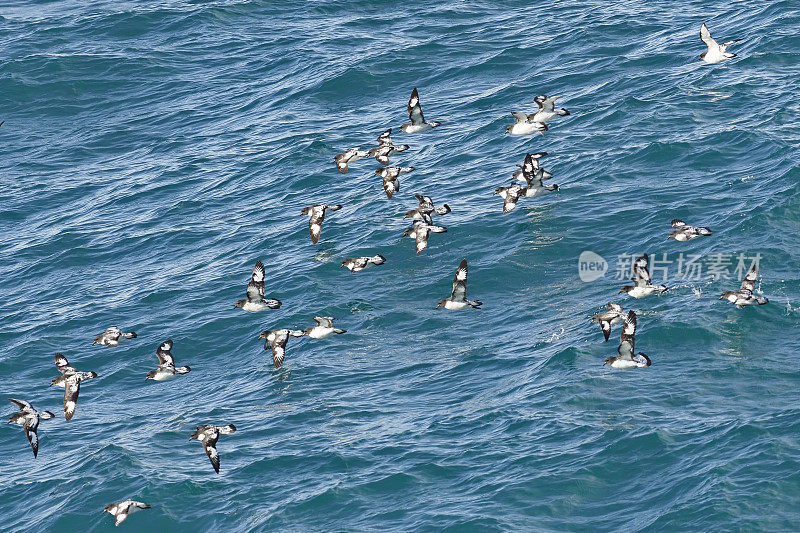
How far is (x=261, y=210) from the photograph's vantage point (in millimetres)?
45938

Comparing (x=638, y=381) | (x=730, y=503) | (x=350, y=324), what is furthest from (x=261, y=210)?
(x=730, y=503)

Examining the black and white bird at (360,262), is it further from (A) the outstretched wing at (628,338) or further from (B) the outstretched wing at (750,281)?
(B) the outstretched wing at (750,281)

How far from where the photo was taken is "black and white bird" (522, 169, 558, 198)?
40969mm

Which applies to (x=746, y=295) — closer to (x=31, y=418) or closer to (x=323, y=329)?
(x=323, y=329)

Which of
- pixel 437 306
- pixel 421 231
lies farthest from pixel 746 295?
pixel 421 231

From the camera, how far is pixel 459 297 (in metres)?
35.8

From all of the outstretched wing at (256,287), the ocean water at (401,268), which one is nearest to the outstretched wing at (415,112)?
the ocean water at (401,268)

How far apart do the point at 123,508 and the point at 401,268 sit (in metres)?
14.4

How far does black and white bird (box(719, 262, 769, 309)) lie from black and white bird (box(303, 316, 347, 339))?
1158cm

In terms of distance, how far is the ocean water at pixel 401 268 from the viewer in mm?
28844

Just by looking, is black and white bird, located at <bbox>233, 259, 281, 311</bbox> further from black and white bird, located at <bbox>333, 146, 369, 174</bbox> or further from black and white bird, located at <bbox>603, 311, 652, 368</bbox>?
black and white bird, located at <bbox>603, 311, 652, 368</bbox>

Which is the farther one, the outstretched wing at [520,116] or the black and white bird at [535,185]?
the black and white bird at [535,185]

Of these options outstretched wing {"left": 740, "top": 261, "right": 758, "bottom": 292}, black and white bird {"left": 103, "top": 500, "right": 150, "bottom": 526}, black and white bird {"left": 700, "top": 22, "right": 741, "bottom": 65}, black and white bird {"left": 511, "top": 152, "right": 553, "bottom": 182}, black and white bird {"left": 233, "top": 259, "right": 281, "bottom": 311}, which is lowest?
black and white bird {"left": 103, "top": 500, "right": 150, "bottom": 526}

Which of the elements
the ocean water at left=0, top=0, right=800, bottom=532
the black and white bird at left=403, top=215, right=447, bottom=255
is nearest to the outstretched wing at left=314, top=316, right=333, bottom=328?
the ocean water at left=0, top=0, right=800, bottom=532
